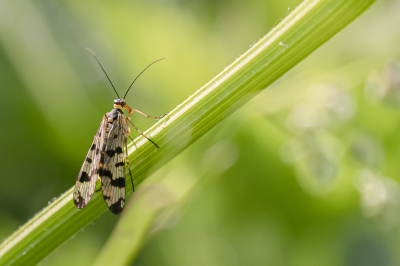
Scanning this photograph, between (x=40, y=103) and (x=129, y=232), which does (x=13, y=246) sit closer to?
(x=129, y=232)

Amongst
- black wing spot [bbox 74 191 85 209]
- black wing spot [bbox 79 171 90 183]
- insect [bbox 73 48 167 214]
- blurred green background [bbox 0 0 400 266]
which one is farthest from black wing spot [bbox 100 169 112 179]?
blurred green background [bbox 0 0 400 266]

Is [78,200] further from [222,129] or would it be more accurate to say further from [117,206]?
[222,129]

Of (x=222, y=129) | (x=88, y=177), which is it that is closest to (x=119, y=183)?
(x=88, y=177)

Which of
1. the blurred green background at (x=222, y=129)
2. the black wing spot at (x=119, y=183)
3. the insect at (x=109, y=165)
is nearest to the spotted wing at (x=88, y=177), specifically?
the insect at (x=109, y=165)

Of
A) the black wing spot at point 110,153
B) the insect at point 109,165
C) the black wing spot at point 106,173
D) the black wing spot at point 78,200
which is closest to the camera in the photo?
the black wing spot at point 78,200

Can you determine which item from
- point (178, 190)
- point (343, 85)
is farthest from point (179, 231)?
point (343, 85)

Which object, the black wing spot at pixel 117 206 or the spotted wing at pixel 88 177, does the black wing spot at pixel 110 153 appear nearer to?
the spotted wing at pixel 88 177
